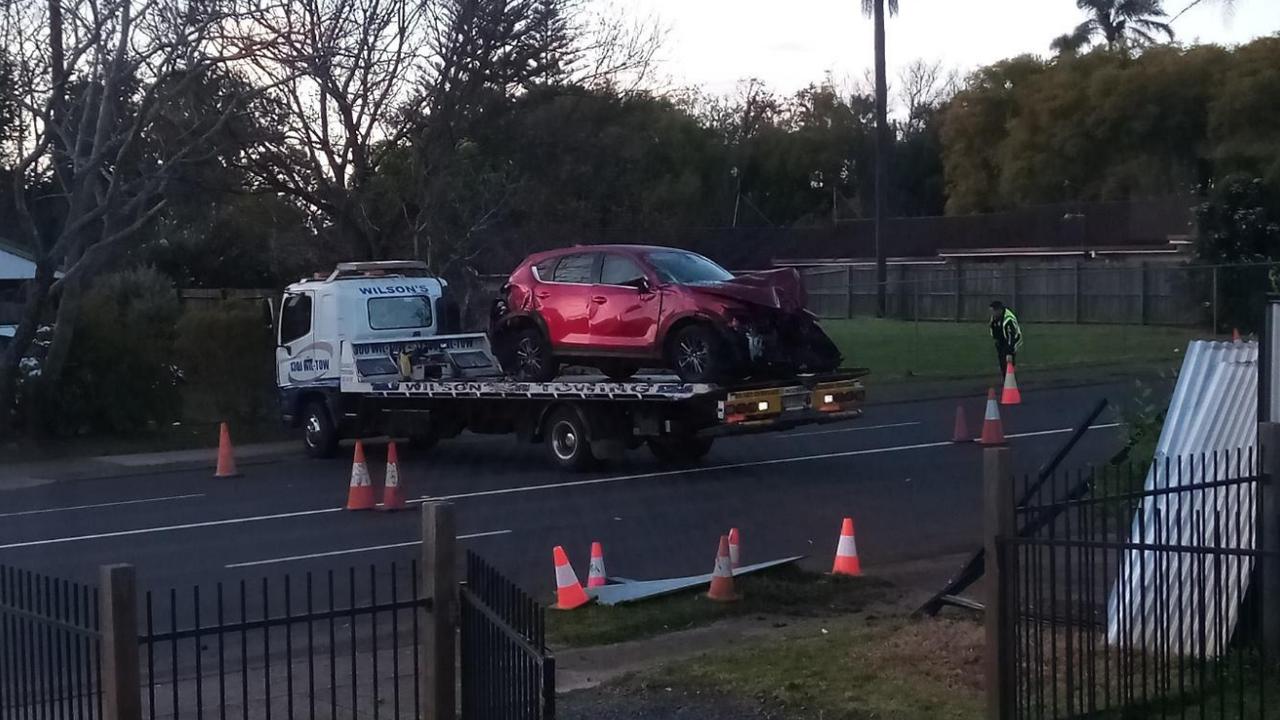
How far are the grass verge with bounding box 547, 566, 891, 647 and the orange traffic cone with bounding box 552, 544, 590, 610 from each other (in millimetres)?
75

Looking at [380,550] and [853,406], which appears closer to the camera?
[380,550]

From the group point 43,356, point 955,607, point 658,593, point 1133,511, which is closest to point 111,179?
point 43,356

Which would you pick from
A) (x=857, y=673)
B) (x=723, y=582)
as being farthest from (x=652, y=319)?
(x=857, y=673)

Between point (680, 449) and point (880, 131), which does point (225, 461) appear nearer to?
point (680, 449)

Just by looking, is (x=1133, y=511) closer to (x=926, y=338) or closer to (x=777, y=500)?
(x=777, y=500)

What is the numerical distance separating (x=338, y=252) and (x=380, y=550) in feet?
53.2

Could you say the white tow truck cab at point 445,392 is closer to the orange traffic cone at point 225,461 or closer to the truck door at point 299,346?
the truck door at point 299,346

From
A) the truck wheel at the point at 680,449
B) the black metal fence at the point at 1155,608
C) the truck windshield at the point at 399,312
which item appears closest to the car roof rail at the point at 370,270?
the truck windshield at the point at 399,312

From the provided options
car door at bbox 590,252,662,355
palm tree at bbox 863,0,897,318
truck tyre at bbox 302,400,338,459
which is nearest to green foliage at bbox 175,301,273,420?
truck tyre at bbox 302,400,338,459

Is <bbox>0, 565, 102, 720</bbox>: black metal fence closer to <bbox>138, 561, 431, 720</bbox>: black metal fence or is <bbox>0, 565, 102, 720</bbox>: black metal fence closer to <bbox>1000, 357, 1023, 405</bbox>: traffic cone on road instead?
<bbox>138, 561, 431, 720</bbox>: black metal fence

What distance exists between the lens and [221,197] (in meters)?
29.0

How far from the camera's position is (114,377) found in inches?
947

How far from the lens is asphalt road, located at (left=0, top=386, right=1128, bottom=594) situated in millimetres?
12856

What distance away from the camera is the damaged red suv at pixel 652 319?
17.4 meters
